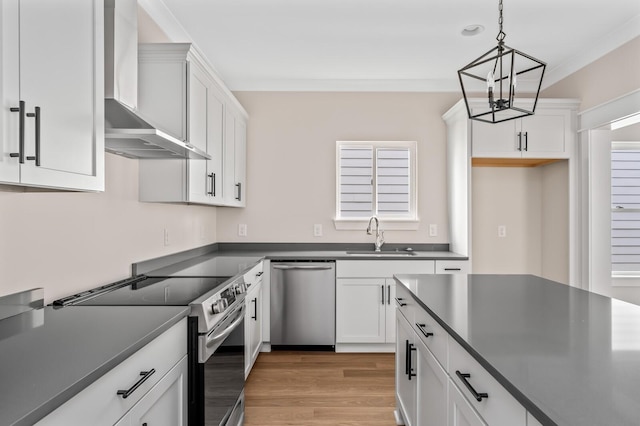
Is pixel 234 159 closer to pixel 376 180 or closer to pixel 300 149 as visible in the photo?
pixel 300 149

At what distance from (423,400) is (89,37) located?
6.51 feet

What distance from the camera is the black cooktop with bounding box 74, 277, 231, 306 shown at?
162cm

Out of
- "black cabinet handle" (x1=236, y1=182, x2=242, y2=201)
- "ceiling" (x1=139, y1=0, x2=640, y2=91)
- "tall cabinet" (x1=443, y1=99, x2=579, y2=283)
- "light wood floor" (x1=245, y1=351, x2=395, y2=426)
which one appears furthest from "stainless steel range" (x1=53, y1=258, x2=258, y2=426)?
"tall cabinet" (x1=443, y1=99, x2=579, y2=283)

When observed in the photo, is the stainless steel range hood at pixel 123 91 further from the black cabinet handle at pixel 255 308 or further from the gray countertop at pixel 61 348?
the black cabinet handle at pixel 255 308

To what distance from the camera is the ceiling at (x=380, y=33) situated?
2.61m

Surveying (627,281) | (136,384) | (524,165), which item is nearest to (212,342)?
(136,384)

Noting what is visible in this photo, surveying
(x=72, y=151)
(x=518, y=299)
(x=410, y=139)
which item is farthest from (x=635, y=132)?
(x=72, y=151)

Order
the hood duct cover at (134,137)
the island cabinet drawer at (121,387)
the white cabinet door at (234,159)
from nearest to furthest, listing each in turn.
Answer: the island cabinet drawer at (121,387), the hood duct cover at (134,137), the white cabinet door at (234,159)

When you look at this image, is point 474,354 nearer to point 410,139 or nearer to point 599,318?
point 599,318

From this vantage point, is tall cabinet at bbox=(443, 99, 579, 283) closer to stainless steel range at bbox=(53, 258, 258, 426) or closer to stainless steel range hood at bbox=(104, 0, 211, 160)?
stainless steel range at bbox=(53, 258, 258, 426)

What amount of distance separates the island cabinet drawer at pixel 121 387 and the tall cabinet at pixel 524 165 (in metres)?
2.89

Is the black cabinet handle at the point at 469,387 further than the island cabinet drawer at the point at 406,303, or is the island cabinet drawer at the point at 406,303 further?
the island cabinet drawer at the point at 406,303

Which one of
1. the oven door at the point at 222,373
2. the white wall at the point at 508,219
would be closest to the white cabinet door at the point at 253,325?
the oven door at the point at 222,373

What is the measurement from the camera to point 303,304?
11.6 feet
